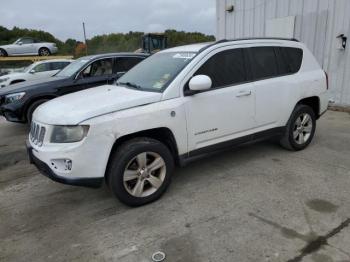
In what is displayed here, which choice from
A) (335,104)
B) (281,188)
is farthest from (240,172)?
(335,104)

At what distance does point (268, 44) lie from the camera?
4.90 m

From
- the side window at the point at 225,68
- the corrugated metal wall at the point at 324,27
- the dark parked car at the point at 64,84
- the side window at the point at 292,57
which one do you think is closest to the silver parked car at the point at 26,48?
the dark parked car at the point at 64,84

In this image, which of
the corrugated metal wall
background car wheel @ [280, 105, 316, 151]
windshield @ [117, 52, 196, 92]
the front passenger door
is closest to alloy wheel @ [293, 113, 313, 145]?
background car wheel @ [280, 105, 316, 151]

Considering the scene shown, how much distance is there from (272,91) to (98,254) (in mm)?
3159

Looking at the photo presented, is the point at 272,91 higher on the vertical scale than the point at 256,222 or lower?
higher

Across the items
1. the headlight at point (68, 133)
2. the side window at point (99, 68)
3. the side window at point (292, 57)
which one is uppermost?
the side window at point (292, 57)

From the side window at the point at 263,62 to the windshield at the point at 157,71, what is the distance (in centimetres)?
97

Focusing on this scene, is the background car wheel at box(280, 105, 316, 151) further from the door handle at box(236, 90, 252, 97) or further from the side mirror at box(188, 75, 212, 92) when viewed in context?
the side mirror at box(188, 75, 212, 92)

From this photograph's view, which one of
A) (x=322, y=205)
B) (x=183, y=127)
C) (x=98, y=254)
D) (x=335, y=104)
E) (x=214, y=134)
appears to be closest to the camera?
(x=98, y=254)

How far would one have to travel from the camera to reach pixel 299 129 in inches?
210

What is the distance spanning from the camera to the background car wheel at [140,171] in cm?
358

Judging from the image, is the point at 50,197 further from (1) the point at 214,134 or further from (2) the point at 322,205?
(2) the point at 322,205

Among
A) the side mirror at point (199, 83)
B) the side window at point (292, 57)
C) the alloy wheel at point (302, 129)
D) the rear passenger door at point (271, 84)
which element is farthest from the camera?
the alloy wheel at point (302, 129)

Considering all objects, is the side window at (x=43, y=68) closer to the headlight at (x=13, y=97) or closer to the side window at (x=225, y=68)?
the headlight at (x=13, y=97)
